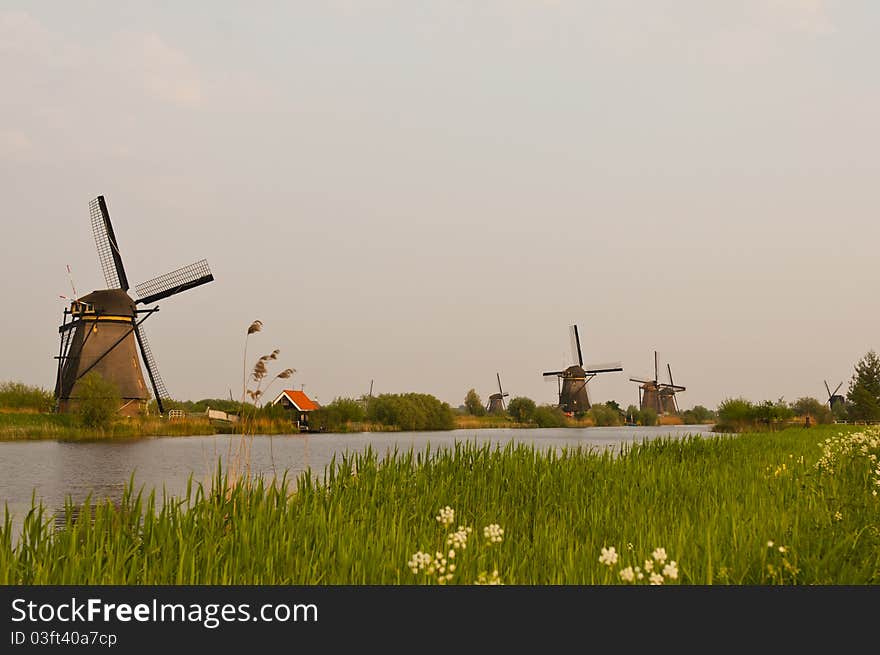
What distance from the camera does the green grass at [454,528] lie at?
5387 mm

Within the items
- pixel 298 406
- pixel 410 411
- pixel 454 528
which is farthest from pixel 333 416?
pixel 454 528

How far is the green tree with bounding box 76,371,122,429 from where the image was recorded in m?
41.2

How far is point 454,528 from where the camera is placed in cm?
815

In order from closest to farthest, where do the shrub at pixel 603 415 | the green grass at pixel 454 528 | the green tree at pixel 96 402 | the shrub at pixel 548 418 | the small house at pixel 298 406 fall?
the green grass at pixel 454 528, the green tree at pixel 96 402, the small house at pixel 298 406, the shrub at pixel 548 418, the shrub at pixel 603 415

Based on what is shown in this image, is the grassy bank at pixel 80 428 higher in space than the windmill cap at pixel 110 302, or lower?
lower

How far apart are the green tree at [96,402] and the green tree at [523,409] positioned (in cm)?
5252

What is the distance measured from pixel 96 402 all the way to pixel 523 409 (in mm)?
54303

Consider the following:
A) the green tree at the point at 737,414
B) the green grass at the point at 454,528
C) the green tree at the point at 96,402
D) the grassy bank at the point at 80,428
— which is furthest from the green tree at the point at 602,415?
the green grass at the point at 454,528

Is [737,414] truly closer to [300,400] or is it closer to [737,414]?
[737,414]

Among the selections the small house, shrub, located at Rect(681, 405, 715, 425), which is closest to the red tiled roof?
the small house

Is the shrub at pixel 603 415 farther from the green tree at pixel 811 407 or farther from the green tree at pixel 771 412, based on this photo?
the green tree at pixel 771 412

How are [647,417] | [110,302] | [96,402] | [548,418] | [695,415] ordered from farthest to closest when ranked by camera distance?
[695,415] < [647,417] < [548,418] < [110,302] < [96,402]

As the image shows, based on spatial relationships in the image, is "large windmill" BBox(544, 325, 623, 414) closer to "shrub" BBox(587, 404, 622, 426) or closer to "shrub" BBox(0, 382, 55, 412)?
"shrub" BBox(587, 404, 622, 426)
